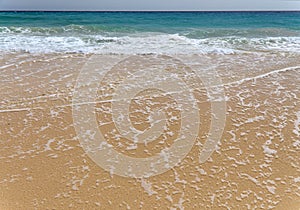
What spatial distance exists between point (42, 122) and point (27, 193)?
134 centimetres

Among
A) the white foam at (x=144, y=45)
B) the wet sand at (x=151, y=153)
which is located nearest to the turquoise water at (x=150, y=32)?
the white foam at (x=144, y=45)

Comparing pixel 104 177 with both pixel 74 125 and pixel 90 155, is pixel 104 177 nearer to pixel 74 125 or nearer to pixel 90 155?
pixel 90 155

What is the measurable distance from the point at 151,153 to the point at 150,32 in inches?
364

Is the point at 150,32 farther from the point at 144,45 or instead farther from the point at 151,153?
the point at 151,153

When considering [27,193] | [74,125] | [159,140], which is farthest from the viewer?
[74,125]

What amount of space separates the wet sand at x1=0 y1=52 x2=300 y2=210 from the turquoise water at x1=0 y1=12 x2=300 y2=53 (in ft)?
11.5

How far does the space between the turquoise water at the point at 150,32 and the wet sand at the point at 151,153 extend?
350cm

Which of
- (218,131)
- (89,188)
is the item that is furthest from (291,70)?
(89,188)

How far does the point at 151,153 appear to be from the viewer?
10.5 feet

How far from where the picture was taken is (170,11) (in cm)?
1866

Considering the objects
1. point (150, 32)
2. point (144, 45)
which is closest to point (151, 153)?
point (144, 45)

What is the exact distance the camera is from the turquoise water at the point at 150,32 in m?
8.33

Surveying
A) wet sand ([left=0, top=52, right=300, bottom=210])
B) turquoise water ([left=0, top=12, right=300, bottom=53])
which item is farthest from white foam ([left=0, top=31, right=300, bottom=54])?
wet sand ([left=0, top=52, right=300, bottom=210])

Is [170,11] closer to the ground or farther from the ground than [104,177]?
farther from the ground
